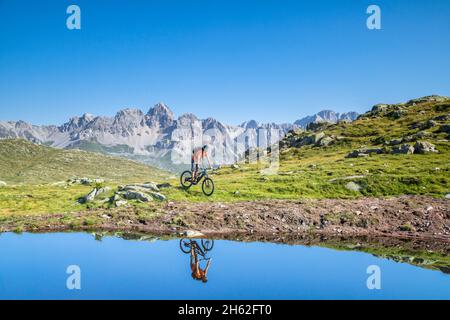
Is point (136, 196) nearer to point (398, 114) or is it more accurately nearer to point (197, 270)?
point (197, 270)

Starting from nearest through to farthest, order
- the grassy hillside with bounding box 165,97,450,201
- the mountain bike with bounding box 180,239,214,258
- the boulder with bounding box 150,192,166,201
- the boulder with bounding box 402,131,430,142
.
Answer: the mountain bike with bounding box 180,239,214,258, the boulder with bounding box 150,192,166,201, the grassy hillside with bounding box 165,97,450,201, the boulder with bounding box 402,131,430,142

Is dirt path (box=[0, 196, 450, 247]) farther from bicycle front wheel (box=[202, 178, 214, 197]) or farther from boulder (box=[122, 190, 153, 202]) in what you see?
bicycle front wheel (box=[202, 178, 214, 197])

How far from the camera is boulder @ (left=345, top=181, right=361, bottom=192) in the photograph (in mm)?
45188

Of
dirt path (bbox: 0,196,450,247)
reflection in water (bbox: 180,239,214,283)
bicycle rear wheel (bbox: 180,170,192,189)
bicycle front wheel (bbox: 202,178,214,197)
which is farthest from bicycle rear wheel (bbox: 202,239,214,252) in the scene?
bicycle rear wheel (bbox: 180,170,192,189)

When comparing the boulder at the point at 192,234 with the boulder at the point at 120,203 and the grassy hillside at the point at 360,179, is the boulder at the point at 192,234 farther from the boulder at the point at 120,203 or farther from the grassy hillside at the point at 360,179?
the boulder at the point at 120,203

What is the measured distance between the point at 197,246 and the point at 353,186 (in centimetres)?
2610

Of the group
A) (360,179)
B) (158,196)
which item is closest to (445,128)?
(360,179)

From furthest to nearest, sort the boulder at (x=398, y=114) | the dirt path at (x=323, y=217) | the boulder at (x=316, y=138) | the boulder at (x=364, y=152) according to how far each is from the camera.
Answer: the boulder at (x=398, y=114) < the boulder at (x=316, y=138) < the boulder at (x=364, y=152) < the dirt path at (x=323, y=217)

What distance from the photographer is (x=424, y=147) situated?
69.4m

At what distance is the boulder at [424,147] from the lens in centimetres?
6856

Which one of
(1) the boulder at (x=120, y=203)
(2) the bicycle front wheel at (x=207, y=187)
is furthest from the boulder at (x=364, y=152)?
(1) the boulder at (x=120, y=203)
